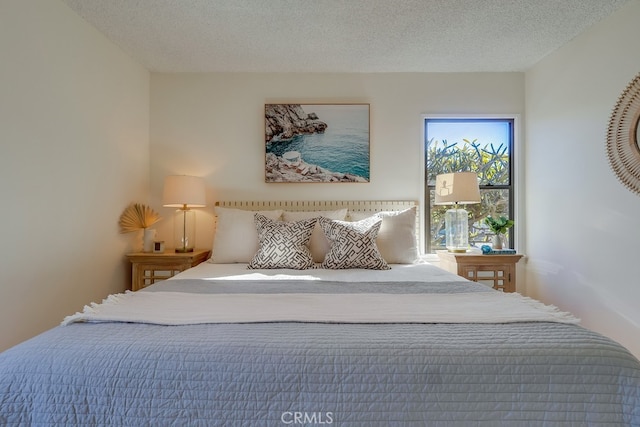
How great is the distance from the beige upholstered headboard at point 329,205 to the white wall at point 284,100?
55 mm

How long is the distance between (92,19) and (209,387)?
9.02 ft

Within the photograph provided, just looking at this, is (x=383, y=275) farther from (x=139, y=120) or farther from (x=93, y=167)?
(x=139, y=120)

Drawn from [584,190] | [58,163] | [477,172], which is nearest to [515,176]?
[477,172]

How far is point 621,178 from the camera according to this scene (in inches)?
92.6

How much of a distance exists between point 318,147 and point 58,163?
6.70 ft

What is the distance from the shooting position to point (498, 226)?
3.14 meters

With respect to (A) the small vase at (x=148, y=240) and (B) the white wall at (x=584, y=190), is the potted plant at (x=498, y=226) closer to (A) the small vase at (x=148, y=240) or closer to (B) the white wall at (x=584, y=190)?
(B) the white wall at (x=584, y=190)

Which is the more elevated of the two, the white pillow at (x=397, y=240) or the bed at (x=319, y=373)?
the white pillow at (x=397, y=240)

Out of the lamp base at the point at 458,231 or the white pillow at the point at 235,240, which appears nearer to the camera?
the white pillow at the point at 235,240

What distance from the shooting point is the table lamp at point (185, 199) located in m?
3.05

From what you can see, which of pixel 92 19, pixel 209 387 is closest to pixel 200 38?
pixel 92 19

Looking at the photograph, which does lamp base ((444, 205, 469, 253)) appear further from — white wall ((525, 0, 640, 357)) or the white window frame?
white wall ((525, 0, 640, 357))

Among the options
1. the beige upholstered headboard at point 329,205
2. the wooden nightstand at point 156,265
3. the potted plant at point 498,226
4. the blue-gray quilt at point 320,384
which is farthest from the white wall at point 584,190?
the wooden nightstand at point 156,265

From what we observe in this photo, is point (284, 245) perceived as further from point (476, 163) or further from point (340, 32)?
point (476, 163)
